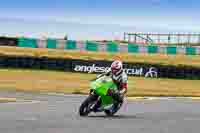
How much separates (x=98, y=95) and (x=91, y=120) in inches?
43.8

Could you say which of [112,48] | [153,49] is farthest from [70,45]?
[153,49]

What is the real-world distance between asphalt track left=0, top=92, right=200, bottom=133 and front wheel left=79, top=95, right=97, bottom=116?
0.68ft

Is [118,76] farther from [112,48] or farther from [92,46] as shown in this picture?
[112,48]

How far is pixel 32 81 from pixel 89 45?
78.8 ft

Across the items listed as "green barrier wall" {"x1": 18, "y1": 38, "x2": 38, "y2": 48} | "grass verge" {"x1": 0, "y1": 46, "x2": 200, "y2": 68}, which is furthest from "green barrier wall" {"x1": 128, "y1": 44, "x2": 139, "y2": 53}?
"green barrier wall" {"x1": 18, "y1": 38, "x2": 38, "y2": 48}

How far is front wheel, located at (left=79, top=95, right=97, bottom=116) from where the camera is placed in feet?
53.1

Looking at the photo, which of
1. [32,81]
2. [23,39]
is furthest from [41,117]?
[23,39]

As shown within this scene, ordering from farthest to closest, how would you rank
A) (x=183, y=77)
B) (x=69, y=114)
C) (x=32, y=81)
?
(x=183, y=77) < (x=32, y=81) < (x=69, y=114)

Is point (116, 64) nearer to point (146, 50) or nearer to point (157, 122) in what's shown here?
point (157, 122)

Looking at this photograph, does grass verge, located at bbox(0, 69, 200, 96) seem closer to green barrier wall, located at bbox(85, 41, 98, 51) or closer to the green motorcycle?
the green motorcycle

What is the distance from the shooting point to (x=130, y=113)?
60.3 feet

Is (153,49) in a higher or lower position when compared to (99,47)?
lower

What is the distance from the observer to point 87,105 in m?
16.2

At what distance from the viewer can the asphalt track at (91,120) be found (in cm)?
1327
